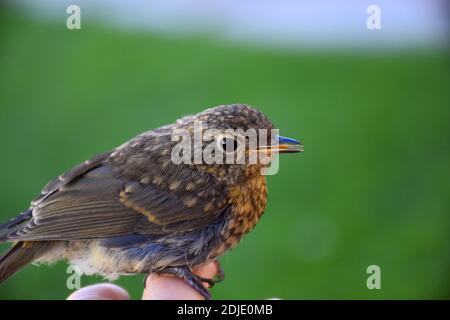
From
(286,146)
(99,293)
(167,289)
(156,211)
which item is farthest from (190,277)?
(286,146)

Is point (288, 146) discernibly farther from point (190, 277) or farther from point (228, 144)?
point (190, 277)

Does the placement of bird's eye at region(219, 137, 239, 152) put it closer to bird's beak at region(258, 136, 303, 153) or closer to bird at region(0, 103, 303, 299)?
bird at region(0, 103, 303, 299)

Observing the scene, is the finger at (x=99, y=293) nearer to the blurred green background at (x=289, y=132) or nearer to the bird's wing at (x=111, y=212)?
the bird's wing at (x=111, y=212)

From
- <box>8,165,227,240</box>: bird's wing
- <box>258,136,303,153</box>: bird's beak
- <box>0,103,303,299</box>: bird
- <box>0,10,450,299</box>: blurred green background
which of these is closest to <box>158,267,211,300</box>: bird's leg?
<box>0,103,303,299</box>: bird

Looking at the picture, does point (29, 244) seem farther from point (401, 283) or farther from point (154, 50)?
point (154, 50)

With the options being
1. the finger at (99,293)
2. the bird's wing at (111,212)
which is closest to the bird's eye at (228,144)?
the bird's wing at (111,212)

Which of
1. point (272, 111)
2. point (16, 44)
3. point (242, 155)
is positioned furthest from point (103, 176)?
point (16, 44)
